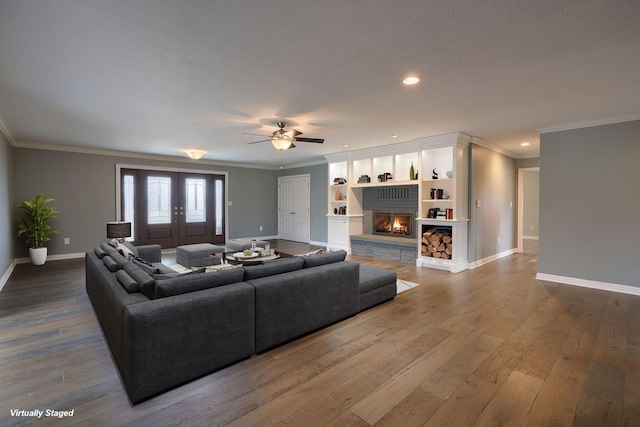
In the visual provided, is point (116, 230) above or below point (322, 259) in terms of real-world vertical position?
above

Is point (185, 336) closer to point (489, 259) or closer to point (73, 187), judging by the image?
point (489, 259)

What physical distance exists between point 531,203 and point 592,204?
20.1ft

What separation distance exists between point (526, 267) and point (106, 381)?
6686mm

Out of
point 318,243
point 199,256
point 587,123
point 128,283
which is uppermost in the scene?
point 587,123

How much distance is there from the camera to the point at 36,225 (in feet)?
19.3

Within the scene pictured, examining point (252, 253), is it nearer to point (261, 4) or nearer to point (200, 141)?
point (200, 141)

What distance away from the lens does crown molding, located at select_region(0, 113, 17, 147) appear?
4503mm

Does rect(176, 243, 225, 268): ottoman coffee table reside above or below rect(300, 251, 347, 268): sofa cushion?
below

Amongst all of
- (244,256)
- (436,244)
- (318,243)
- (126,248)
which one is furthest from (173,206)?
(436,244)

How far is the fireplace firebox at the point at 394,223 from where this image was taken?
663 cm

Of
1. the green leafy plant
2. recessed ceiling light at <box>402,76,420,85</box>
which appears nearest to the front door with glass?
the green leafy plant

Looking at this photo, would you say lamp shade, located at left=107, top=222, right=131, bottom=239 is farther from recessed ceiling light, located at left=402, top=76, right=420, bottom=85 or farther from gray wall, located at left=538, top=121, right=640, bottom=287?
gray wall, located at left=538, top=121, right=640, bottom=287

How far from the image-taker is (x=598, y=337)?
2893mm

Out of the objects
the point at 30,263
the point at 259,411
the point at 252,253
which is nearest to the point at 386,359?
the point at 259,411
